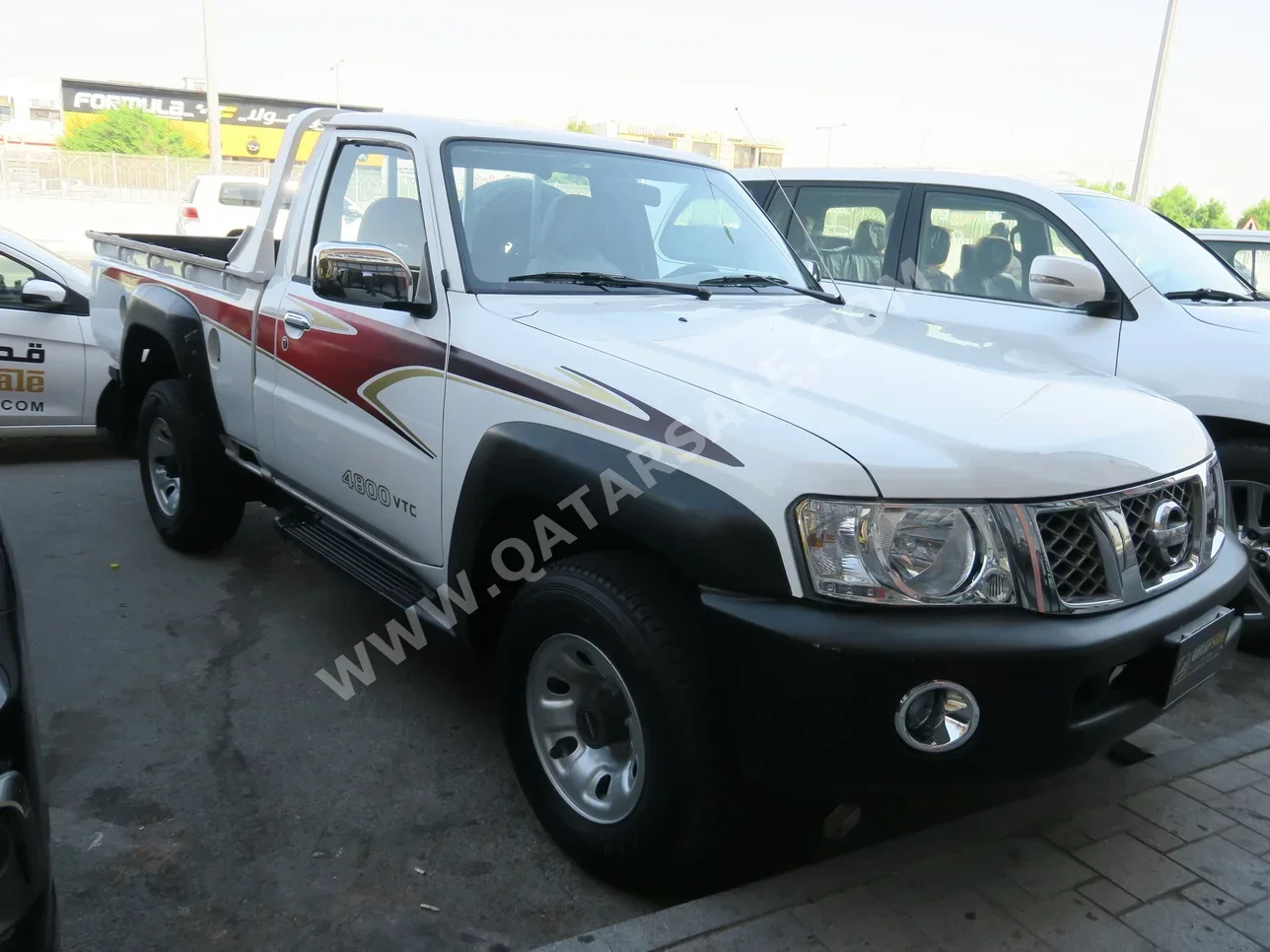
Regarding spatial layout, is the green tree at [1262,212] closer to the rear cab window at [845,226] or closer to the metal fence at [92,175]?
the metal fence at [92,175]

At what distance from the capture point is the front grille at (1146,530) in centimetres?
244

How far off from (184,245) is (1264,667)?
6155mm

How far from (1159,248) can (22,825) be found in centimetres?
514

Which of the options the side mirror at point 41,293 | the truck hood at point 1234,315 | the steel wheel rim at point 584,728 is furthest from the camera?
the side mirror at point 41,293

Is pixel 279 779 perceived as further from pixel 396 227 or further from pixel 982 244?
pixel 982 244

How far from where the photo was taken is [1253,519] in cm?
427

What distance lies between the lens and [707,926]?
8.05 ft

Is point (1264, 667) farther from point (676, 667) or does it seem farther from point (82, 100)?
point (82, 100)

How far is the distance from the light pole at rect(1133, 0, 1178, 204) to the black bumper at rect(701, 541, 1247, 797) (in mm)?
14864

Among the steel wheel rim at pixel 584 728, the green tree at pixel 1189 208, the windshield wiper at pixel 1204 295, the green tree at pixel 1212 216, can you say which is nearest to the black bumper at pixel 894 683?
the steel wheel rim at pixel 584 728

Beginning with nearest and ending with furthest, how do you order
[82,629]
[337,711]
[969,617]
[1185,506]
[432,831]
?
[969,617]
[1185,506]
[432,831]
[337,711]
[82,629]

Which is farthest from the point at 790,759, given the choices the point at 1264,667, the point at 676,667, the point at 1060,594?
the point at 1264,667

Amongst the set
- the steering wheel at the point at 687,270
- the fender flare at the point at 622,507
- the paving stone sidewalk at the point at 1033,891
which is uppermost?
the steering wheel at the point at 687,270

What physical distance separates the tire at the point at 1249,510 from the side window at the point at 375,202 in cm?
333
